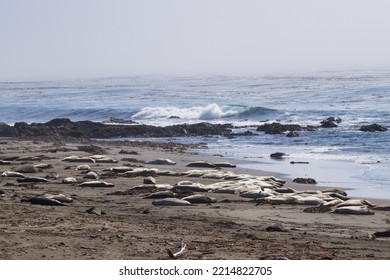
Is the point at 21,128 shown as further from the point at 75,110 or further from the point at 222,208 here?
the point at 222,208

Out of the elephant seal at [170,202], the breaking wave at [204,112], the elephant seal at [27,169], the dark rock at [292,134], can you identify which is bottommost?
the breaking wave at [204,112]

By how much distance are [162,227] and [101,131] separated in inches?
925

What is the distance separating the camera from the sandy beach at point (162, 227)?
818 cm

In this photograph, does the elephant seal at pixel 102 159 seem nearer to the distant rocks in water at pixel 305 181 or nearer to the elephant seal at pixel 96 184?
the elephant seal at pixel 96 184

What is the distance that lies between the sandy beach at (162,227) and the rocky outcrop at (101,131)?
1499 centimetres

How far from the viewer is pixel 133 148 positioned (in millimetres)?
27609

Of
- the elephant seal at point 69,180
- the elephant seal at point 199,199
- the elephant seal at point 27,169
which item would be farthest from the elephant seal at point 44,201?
the elephant seal at point 27,169

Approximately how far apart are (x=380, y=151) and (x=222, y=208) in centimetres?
1260

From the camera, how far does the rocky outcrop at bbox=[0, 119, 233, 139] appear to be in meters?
33.0

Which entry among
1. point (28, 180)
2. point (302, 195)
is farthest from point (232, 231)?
point (28, 180)

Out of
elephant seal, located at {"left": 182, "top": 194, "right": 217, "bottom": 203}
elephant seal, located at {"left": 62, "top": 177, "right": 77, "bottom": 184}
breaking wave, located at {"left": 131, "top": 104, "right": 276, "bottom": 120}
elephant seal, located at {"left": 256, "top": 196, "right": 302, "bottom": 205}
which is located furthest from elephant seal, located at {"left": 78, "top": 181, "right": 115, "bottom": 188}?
breaking wave, located at {"left": 131, "top": 104, "right": 276, "bottom": 120}

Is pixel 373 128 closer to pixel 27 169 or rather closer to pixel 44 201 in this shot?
pixel 27 169

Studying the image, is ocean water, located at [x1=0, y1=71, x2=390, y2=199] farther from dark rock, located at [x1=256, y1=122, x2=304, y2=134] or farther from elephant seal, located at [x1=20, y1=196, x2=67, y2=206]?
elephant seal, located at [x1=20, y1=196, x2=67, y2=206]

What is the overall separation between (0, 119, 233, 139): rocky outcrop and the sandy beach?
49.2ft
